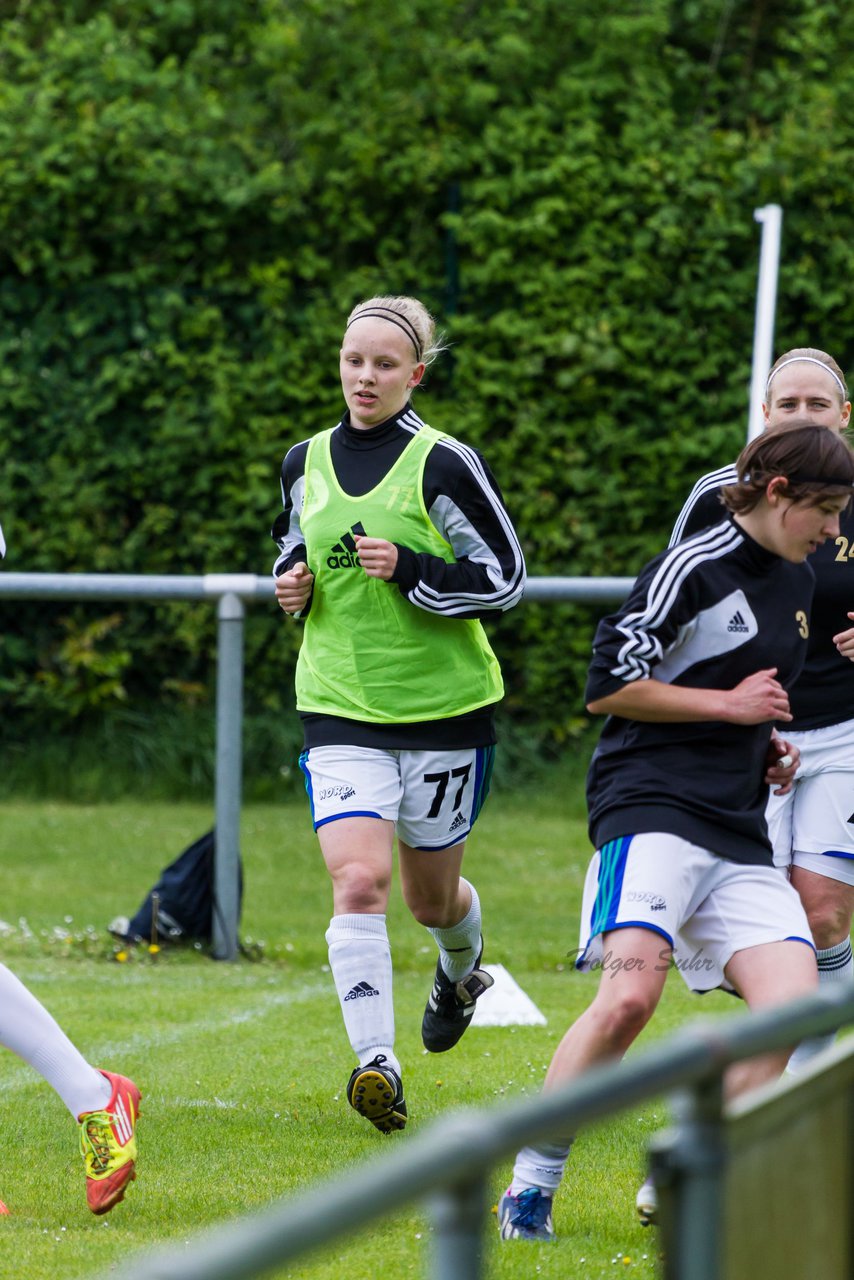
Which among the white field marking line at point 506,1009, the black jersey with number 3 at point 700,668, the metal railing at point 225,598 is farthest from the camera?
the metal railing at point 225,598

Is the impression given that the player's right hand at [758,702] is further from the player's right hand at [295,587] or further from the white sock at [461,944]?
the white sock at [461,944]

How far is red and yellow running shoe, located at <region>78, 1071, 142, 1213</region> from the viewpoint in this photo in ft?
12.9

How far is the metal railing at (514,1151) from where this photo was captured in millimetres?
1315

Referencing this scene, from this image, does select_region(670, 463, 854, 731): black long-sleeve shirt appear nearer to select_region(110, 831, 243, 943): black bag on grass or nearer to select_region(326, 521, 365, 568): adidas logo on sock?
select_region(326, 521, 365, 568): adidas logo on sock

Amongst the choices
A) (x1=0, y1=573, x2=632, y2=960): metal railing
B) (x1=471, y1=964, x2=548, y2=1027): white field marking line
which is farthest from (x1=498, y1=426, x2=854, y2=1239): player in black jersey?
(x1=0, y1=573, x2=632, y2=960): metal railing

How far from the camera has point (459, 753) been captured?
4.95m

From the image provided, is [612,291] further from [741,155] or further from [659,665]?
[659,665]

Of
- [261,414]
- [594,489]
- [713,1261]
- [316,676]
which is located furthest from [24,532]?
[713,1261]

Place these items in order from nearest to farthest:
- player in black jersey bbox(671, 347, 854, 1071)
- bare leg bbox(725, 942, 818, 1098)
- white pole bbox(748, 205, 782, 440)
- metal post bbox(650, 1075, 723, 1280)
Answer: metal post bbox(650, 1075, 723, 1280) < bare leg bbox(725, 942, 818, 1098) < player in black jersey bbox(671, 347, 854, 1071) < white pole bbox(748, 205, 782, 440)

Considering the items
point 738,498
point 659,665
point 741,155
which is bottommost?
point 659,665

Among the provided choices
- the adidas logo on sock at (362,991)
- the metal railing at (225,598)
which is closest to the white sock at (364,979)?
the adidas logo on sock at (362,991)

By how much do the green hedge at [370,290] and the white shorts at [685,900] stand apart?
23.3 ft

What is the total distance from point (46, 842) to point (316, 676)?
4.87 metres

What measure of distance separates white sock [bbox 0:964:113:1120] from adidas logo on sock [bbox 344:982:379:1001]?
836 millimetres
